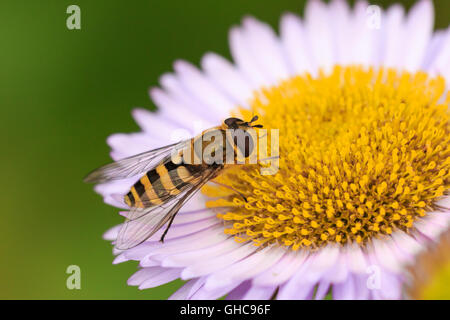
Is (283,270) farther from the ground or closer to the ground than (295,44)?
closer to the ground

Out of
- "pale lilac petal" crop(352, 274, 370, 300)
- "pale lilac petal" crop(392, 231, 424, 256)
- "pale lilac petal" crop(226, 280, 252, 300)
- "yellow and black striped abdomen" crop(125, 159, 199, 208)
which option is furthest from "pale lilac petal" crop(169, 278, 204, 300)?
"pale lilac petal" crop(392, 231, 424, 256)

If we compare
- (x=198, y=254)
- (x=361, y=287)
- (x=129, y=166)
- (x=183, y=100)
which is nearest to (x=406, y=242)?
(x=361, y=287)

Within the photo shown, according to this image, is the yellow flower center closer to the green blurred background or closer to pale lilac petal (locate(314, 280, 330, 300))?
pale lilac petal (locate(314, 280, 330, 300))

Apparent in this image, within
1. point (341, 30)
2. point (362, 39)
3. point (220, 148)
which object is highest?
point (341, 30)

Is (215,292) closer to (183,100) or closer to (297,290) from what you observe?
(297,290)

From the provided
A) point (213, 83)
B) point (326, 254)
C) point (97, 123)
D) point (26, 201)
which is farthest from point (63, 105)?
point (326, 254)

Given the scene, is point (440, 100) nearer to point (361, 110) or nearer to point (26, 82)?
point (361, 110)
